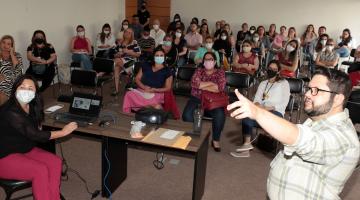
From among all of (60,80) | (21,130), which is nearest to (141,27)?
(60,80)

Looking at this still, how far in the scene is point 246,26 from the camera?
1133 centimetres

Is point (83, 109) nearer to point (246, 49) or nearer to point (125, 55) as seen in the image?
point (246, 49)

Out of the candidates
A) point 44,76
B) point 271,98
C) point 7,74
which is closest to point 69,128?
point 271,98

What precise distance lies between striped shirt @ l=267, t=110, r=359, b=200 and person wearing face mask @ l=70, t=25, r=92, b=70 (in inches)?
249

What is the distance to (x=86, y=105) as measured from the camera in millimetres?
3590

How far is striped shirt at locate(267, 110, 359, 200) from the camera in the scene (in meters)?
1.60

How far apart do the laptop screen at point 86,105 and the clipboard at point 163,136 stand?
2.20 ft

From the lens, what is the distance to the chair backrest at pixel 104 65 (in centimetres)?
694

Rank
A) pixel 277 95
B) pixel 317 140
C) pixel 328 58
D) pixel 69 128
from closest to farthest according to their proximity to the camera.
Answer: pixel 317 140, pixel 69 128, pixel 277 95, pixel 328 58

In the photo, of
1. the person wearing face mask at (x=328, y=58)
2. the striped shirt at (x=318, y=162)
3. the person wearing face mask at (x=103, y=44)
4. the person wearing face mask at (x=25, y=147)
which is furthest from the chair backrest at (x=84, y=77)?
the person wearing face mask at (x=328, y=58)

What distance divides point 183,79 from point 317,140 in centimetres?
473

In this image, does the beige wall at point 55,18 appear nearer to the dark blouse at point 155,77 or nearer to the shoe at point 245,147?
the dark blouse at point 155,77

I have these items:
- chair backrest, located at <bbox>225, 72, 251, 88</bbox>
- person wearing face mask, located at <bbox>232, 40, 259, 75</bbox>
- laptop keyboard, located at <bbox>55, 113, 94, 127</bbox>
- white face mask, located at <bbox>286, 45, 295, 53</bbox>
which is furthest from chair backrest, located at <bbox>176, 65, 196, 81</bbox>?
laptop keyboard, located at <bbox>55, 113, 94, 127</bbox>

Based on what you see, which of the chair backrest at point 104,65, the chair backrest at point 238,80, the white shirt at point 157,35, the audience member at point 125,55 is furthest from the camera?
the white shirt at point 157,35
